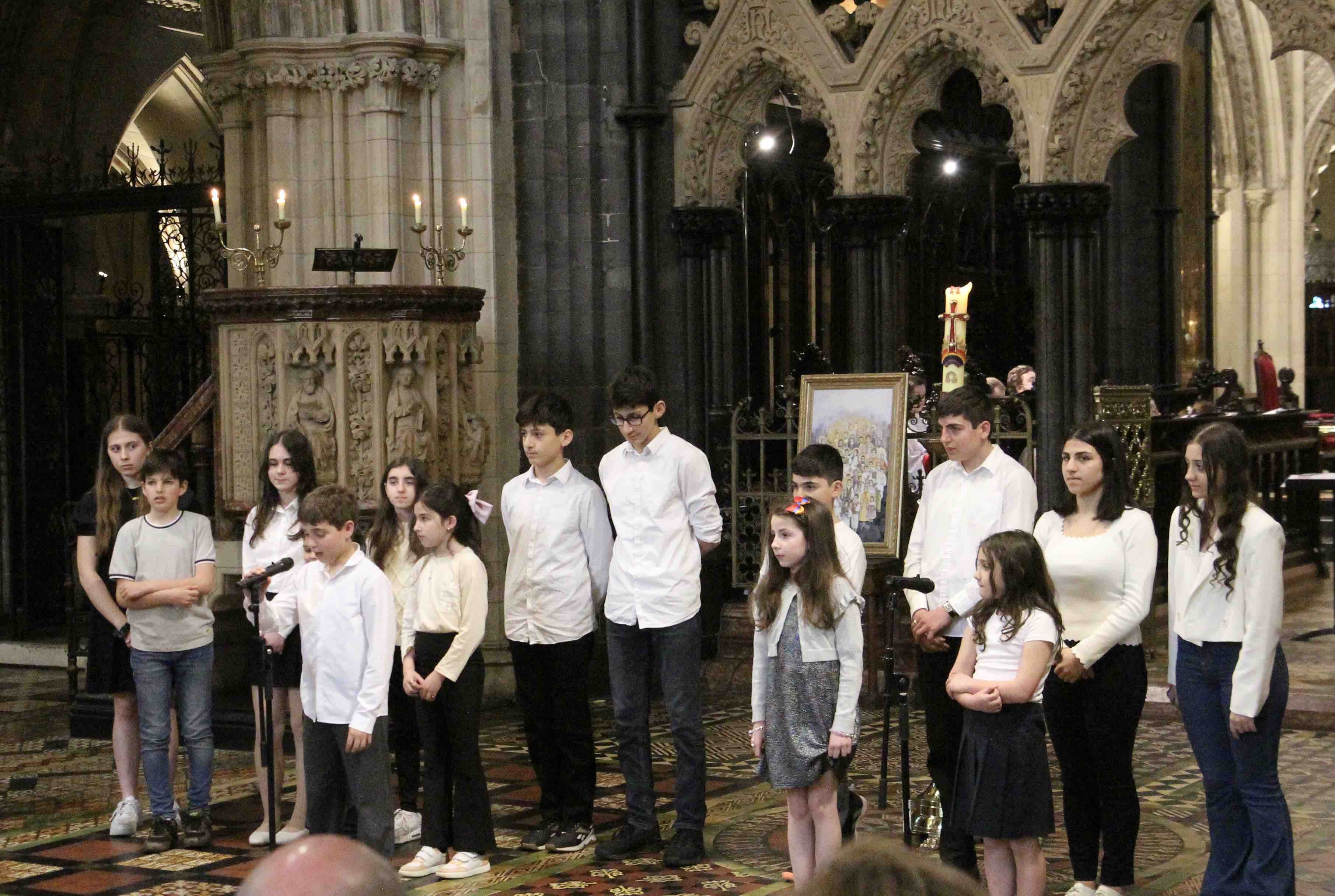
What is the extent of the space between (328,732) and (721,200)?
5.20 metres

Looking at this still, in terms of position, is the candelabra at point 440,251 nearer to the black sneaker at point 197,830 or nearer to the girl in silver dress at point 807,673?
the black sneaker at point 197,830

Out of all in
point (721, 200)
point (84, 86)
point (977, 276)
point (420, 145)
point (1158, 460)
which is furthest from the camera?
point (977, 276)

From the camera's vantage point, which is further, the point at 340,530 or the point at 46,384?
the point at 46,384

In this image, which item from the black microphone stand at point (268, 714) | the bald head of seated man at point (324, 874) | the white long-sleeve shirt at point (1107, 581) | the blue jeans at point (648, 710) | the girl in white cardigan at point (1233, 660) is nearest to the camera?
the bald head of seated man at point (324, 874)

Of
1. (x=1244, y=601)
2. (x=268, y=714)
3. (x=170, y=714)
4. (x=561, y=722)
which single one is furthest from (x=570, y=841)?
(x=1244, y=601)

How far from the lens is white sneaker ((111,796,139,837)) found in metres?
6.41

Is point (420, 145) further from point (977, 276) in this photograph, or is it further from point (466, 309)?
point (977, 276)

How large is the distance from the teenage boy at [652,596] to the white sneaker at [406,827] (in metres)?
0.73

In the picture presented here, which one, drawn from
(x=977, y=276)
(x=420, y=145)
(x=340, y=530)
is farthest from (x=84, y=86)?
(x=340, y=530)

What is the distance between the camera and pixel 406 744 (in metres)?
6.51

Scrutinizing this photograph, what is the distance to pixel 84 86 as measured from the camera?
1222cm

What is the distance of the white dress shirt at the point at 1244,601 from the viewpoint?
15.6ft

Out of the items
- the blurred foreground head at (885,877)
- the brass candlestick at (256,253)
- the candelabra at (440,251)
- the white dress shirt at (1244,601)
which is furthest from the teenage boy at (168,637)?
the blurred foreground head at (885,877)

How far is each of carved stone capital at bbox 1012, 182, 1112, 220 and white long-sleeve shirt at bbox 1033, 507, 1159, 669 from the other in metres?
4.18
